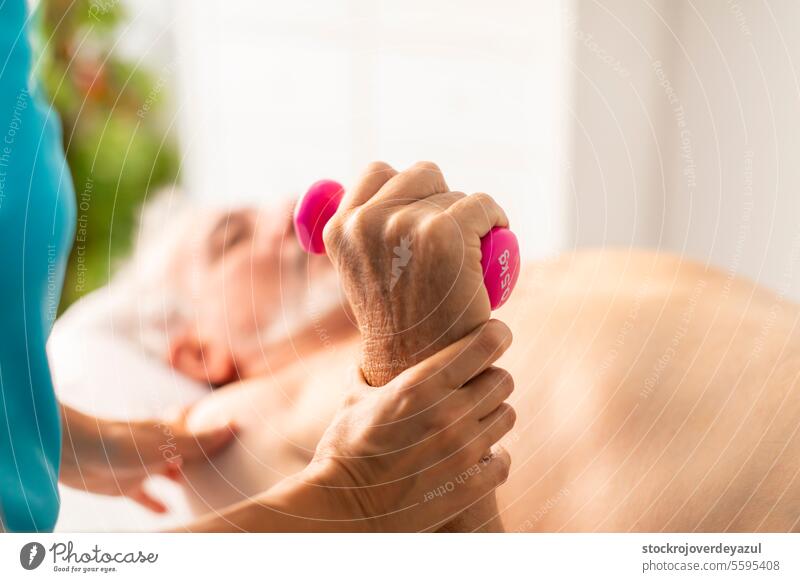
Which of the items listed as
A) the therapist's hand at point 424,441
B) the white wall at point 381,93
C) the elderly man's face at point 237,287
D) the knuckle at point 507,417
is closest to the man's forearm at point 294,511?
the therapist's hand at point 424,441

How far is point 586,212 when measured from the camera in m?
0.59

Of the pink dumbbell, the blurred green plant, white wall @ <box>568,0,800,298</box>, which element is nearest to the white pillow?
the blurred green plant

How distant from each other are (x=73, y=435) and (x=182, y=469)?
0.30 ft

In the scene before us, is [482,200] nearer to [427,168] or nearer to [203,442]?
[427,168]

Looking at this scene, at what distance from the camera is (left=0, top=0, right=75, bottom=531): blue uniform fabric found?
0.50 m

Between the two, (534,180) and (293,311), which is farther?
(293,311)

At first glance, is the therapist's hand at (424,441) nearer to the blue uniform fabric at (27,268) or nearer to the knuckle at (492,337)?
the knuckle at (492,337)

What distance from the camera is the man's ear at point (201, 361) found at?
80 cm

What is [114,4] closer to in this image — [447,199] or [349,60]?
[349,60]

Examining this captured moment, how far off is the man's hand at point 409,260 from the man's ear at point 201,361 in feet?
1.25

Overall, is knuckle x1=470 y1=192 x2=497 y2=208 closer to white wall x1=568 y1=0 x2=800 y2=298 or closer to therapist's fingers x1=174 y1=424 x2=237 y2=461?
white wall x1=568 y1=0 x2=800 y2=298

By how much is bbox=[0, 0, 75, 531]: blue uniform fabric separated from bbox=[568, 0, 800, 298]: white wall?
356 mm

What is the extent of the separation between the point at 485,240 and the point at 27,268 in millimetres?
290
